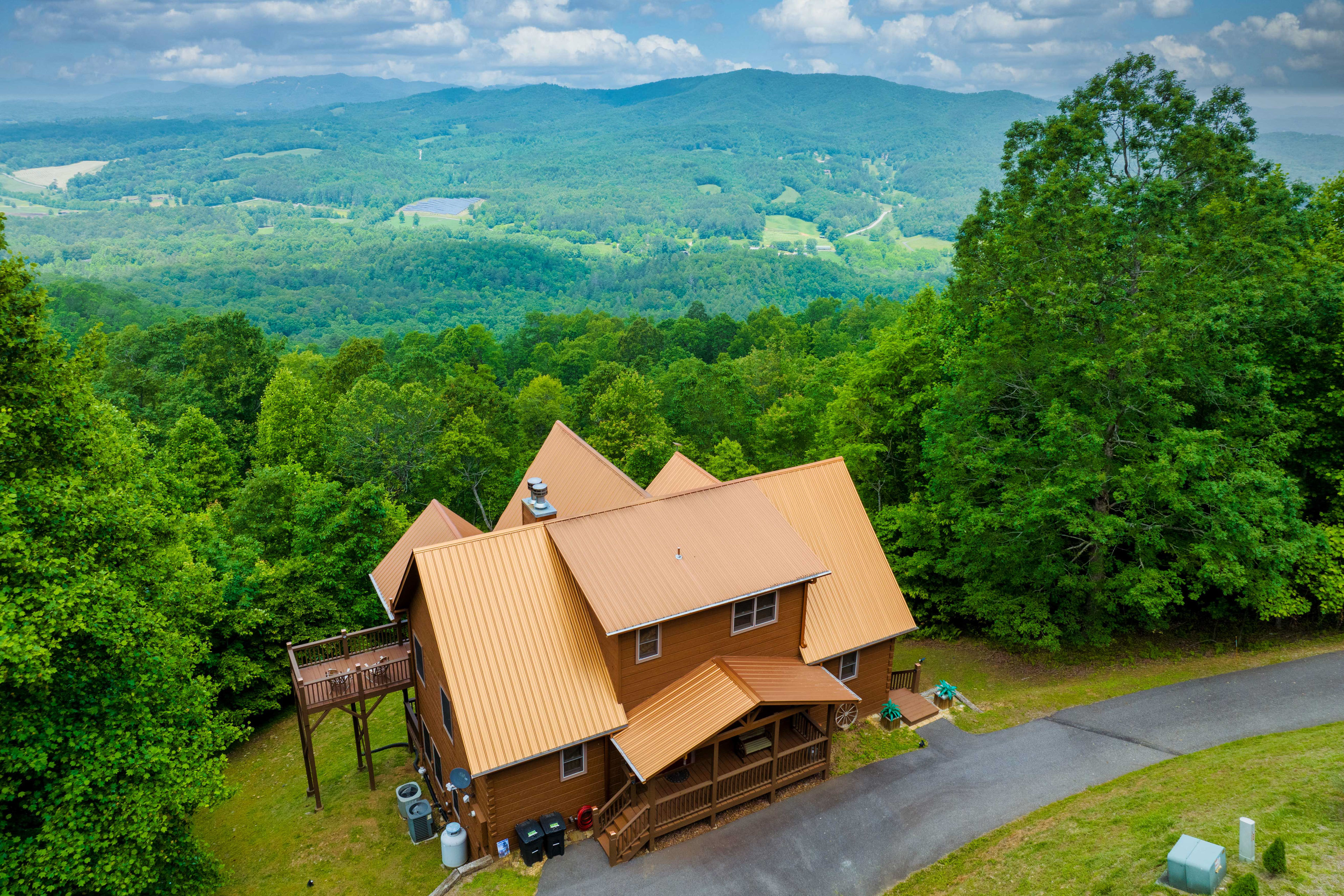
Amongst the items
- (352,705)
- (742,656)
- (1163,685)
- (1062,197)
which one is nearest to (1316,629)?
(1163,685)

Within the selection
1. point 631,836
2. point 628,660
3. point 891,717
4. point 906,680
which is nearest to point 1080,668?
point 906,680

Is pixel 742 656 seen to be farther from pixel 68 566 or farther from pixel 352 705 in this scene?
pixel 68 566

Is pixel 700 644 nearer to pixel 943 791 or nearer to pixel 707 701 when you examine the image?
pixel 707 701

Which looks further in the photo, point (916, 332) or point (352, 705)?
point (916, 332)

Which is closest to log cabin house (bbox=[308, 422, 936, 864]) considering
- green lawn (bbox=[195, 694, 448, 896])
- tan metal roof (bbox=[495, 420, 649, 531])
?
tan metal roof (bbox=[495, 420, 649, 531])

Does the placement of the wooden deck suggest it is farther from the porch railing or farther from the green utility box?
the green utility box

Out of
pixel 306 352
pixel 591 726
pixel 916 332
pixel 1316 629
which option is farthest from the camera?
pixel 306 352
